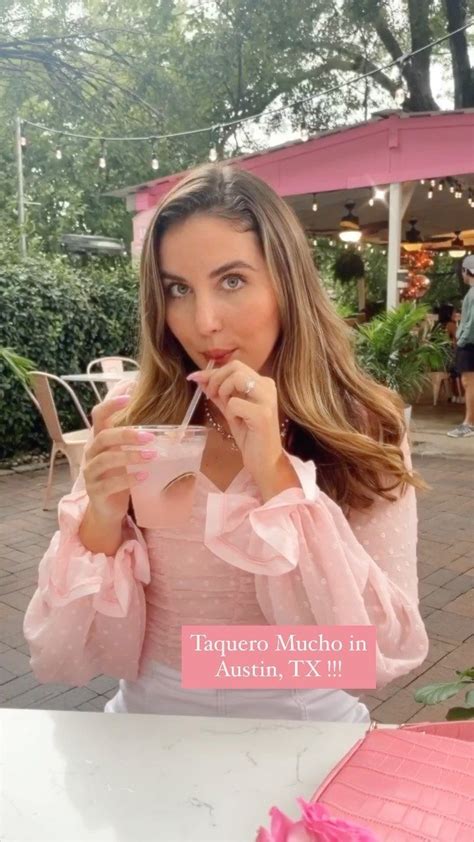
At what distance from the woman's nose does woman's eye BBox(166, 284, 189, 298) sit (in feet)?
0.22

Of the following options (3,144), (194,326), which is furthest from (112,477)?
(3,144)

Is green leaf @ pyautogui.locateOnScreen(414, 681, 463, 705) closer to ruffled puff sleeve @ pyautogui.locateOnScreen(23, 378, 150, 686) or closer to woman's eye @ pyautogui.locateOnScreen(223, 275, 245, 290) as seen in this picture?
ruffled puff sleeve @ pyautogui.locateOnScreen(23, 378, 150, 686)

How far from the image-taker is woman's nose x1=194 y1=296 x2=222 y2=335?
1024mm

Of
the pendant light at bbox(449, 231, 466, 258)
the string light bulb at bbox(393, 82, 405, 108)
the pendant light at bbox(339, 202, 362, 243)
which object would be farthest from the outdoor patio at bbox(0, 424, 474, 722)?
the string light bulb at bbox(393, 82, 405, 108)

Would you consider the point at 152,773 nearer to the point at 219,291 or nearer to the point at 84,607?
the point at 84,607

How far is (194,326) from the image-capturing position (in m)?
1.08

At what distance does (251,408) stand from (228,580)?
1.24ft

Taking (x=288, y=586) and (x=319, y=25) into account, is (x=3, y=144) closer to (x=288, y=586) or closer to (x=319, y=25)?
(x=319, y=25)

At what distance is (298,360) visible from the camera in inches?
46.0

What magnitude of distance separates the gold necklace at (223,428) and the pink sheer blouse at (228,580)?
94mm

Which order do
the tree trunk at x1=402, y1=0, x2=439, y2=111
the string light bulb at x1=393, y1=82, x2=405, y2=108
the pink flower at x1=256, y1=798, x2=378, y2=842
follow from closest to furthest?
1. the pink flower at x1=256, y1=798, x2=378, y2=842
2. the tree trunk at x1=402, y1=0, x2=439, y2=111
3. the string light bulb at x1=393, y1=82, x2=405, y2=108

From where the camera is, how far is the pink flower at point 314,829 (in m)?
0.54

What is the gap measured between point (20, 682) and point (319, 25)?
1379 centimetres

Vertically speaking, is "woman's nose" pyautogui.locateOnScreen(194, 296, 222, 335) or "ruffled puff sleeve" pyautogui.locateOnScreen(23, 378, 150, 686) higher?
"woman's nose" pyautogui.locateOnScreen(194, 296, 222, 335)
